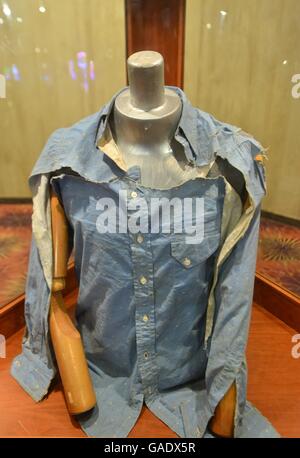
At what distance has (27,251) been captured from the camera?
1515 millimetres

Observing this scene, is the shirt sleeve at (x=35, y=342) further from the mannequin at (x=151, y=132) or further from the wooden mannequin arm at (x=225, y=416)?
the wooden mannequin arm at (x=225, y=416)

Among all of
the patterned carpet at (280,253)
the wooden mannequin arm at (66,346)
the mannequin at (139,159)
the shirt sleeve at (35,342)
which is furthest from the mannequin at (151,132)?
the patterned carpet at (280,253)

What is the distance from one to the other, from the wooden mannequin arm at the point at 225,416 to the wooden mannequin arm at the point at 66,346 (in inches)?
11.6

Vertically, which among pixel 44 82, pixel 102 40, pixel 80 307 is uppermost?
pixel 102 40

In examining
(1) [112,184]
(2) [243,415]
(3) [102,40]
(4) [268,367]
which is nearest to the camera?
(1) [112,184]

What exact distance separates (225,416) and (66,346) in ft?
1.33

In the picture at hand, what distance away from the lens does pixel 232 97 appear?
1.45m

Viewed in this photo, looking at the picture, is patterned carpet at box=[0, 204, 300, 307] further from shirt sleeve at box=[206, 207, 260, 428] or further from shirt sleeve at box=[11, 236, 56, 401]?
shirt sleeve at box=[206, 207, 260, 428]

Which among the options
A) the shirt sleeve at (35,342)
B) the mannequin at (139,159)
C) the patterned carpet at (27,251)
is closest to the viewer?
the mannequin at (139,159)

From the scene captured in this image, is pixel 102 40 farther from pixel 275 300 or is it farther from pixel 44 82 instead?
pixel 275 300

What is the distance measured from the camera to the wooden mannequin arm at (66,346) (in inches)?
37.7

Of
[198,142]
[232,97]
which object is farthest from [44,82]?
[198,142]

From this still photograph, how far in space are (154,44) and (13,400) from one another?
1122 mm

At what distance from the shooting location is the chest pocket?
0.91m
